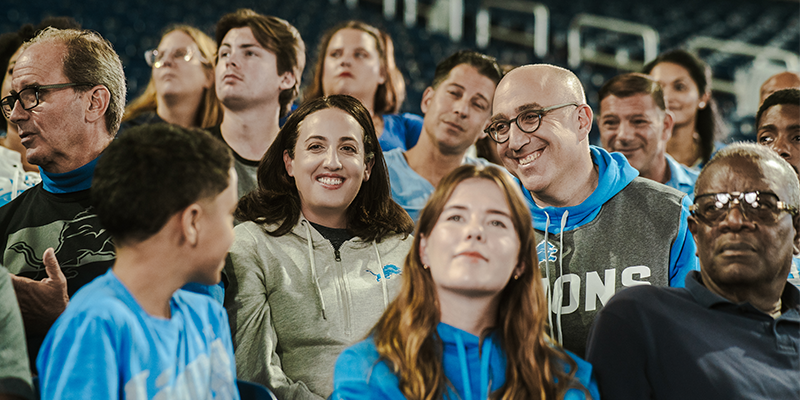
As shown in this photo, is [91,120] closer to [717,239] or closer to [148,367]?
[148,367]

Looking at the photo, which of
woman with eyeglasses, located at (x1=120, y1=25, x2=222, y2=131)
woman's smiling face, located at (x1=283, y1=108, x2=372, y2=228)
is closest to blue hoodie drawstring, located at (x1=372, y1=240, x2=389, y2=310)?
woman's smiling face, located at (x1=283, y1=108, x2=372, y2=228)

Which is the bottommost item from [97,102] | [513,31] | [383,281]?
[383,281]

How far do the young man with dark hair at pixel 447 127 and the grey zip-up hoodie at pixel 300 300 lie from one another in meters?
0.94

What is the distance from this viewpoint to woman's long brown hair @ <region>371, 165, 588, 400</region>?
1716 mm

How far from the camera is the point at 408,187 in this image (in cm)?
332

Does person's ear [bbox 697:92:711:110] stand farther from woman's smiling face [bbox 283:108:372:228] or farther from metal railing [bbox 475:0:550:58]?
metal railing [bbox 475:0:550:58]

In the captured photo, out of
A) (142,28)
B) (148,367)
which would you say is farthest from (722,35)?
(148,367)

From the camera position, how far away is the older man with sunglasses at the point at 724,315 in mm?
1799

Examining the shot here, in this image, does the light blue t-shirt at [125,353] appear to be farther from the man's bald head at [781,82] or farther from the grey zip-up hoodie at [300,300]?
the man's bald head at [781,82]

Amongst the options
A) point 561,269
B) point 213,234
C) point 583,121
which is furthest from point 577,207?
point 213,234

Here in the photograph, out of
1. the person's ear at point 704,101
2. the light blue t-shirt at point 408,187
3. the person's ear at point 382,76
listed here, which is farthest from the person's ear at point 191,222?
the person's ear at point 704,101

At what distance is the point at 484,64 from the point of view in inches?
137

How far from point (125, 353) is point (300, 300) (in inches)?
31.9

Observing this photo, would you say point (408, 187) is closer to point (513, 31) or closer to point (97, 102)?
point (97, 102)
